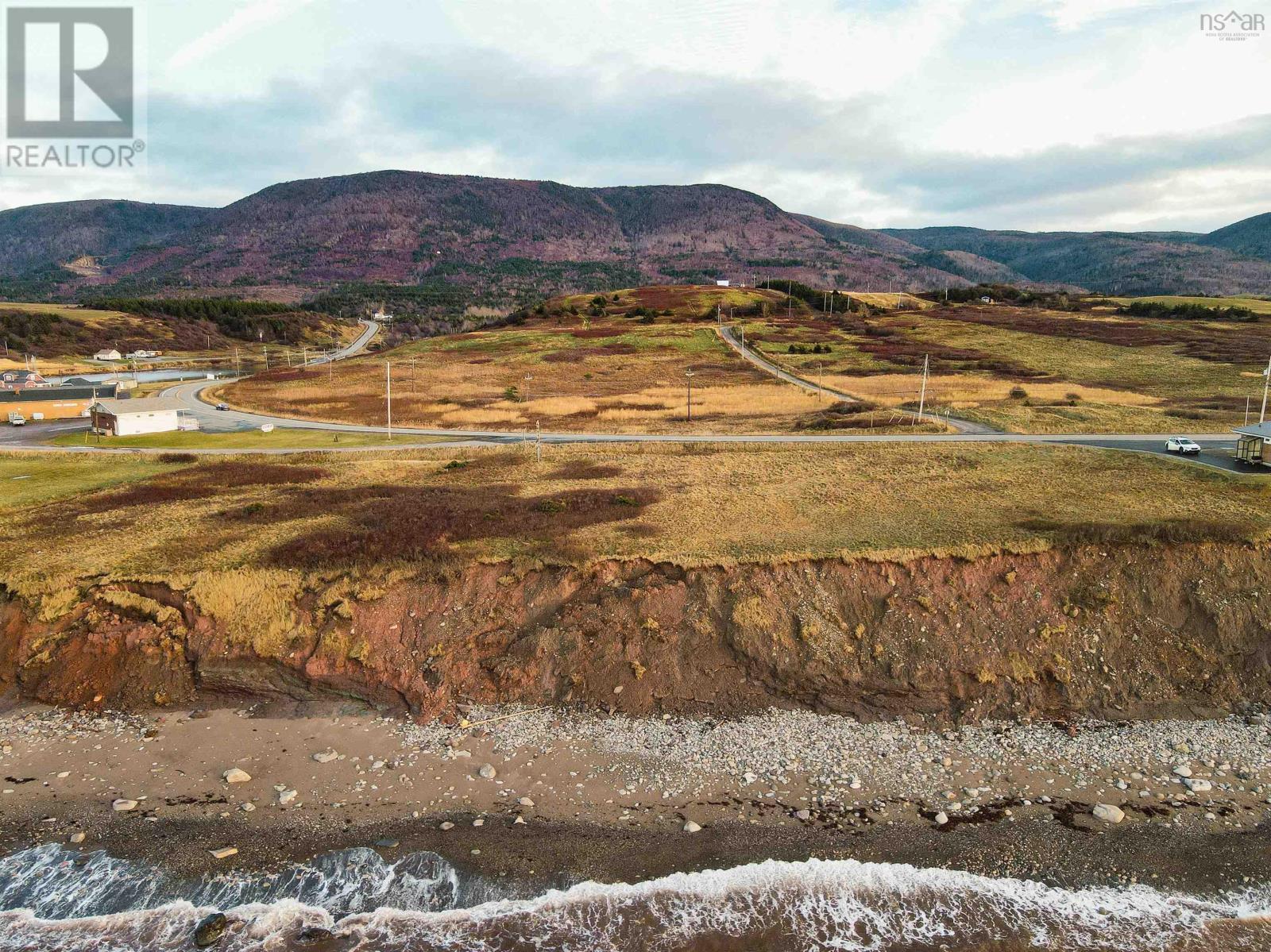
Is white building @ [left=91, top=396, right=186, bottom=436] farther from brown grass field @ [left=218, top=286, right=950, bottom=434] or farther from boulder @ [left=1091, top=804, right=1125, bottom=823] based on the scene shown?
boulder @ [left=1091, top=804, right=1125, bottom=823]

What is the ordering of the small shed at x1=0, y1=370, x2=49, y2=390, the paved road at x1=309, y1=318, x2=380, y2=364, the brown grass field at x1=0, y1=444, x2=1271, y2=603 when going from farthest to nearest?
the paved road at x1=309, y1=318, x2=380, y2=364 < the small shed at x1=0, y1=370, x2=49, y2=390 < the brown grass field at x1=0, y1=444, x2=1271, y2=603

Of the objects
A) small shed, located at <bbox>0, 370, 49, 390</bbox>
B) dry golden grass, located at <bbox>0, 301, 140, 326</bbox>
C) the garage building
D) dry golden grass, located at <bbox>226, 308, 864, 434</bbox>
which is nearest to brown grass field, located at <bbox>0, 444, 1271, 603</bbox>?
dry golden grass, located at <bbox>226, 308, 864, 434</bbox>

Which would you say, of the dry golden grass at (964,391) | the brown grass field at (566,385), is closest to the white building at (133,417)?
the brown grass field at (566,385)

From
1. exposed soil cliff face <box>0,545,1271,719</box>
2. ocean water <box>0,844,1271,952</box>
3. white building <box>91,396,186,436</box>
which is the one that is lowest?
ocean water <box>0,844,1271,952</box>

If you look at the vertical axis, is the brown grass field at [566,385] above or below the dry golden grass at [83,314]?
below

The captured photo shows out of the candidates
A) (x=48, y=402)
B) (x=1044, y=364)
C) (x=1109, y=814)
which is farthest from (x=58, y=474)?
(x=1044, y=364)

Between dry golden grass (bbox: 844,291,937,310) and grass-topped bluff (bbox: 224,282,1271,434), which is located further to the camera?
dry golden grass (bbox: 844,291,937,310)

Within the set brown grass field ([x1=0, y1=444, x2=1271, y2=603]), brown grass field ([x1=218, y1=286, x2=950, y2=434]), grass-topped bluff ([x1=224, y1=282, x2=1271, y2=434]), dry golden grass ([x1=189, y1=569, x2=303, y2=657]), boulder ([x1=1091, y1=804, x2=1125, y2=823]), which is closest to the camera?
boulder ([x1=1091, y1=804, x2=1125, y2=823])

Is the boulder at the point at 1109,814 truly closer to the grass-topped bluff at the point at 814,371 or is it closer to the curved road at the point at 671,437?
the curved road at the point at 671,437
